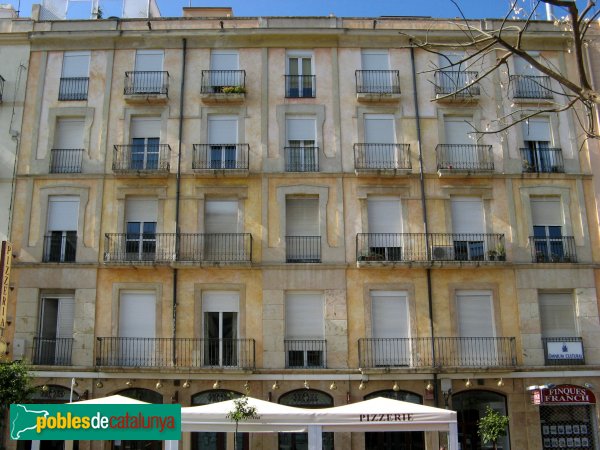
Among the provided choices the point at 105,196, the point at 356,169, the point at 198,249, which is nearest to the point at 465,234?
the point at 356,169

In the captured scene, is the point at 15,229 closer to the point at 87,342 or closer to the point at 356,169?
the point at 87,342

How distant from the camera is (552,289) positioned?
874 inches

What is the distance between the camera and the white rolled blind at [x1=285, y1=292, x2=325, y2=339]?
71.5 ft

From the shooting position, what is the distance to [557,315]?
Result: 22.2 m

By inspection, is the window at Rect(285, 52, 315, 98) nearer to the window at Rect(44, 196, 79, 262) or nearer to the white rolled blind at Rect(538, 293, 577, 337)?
the window at Rect(44, 196, 79, 262)

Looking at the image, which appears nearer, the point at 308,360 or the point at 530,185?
the point at 308,360

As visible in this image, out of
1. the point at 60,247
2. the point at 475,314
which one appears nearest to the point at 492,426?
the point at 475,314

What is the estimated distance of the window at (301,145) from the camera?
23.1 m

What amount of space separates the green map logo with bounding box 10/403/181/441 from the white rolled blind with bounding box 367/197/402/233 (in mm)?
15029

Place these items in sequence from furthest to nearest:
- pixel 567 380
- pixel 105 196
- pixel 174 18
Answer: pixel 174 18 → pixel 105 196 → pixel 567 380

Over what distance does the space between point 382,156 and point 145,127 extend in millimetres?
8040

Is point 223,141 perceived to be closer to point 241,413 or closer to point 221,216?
point 221,216

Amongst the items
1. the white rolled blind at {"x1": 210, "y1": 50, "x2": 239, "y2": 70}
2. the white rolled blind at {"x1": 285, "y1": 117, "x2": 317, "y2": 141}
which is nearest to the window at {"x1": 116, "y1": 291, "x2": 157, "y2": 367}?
the white rolled blind at {"x1": 285, "y1": 117, "x2": 317, "y2": 141}

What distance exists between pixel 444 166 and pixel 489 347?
5.96m
